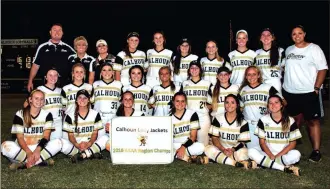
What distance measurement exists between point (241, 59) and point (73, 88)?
2280 millimetres

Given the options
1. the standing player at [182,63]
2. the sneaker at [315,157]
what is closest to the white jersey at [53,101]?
the standing player at [182,63]

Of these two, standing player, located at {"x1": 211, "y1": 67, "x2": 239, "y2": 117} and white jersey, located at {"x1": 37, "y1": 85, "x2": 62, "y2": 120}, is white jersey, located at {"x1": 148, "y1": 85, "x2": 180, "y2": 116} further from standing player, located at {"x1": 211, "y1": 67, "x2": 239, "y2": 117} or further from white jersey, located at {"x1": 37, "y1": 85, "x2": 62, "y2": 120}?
white jersey, located at {"x1": 37, "y1": 85, "x2": 62, "y2": 120}

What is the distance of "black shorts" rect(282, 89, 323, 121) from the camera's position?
178 inches

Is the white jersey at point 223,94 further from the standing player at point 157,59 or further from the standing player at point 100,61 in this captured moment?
the standing player at point 100,61

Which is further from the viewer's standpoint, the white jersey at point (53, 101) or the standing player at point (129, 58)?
the standing player at point (129, 58)

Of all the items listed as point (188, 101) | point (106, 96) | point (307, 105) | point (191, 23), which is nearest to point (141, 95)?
point (106, 96)

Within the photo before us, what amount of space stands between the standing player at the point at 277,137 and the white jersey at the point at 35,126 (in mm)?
2339

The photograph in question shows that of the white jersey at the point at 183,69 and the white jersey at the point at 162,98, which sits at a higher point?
the white jersey at the point at 183,69

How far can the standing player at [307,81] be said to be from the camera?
4.52m

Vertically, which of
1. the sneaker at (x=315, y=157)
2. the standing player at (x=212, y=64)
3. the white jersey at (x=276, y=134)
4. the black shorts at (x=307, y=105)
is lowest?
the sneaker at (x=315, y=157)

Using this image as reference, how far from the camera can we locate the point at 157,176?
12.3ft

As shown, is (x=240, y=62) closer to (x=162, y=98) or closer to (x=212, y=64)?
(x=212, y=64)

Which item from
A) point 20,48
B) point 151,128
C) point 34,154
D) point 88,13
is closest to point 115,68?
point 151,128

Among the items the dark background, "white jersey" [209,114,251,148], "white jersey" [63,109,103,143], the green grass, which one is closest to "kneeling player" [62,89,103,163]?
"white jersey" [63,109,103,143]
